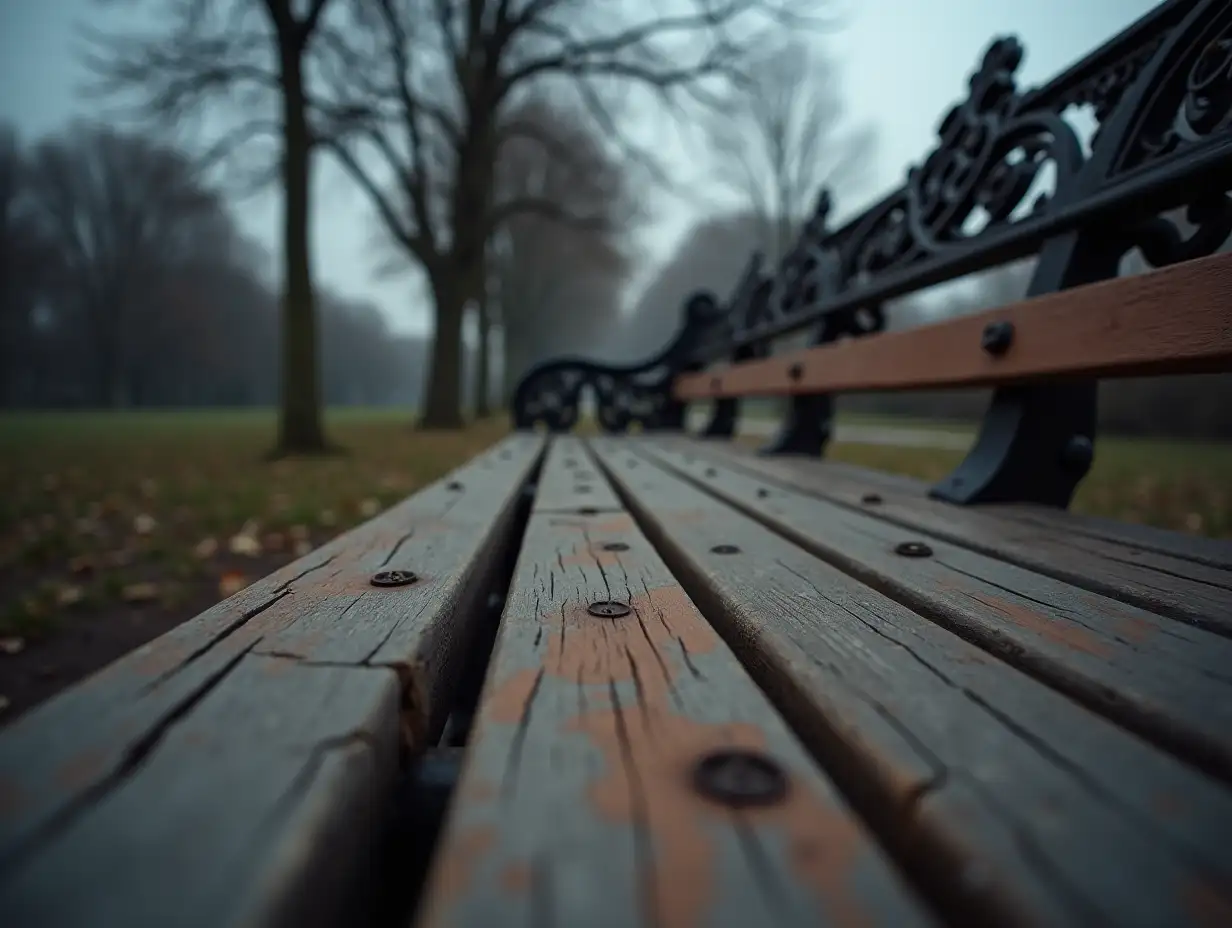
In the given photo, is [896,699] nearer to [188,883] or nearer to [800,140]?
[188,883]

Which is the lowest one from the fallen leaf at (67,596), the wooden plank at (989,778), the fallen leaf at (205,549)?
the fallen leaf at (67,596)

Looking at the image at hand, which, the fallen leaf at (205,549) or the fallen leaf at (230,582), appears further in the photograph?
the fallen leaf at (205,549)

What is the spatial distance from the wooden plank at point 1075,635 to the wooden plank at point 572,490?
444 millimetres

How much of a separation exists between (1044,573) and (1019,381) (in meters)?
0.63

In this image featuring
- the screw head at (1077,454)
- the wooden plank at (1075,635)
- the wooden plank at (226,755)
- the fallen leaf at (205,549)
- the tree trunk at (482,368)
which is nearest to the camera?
the wooden plank at (226,755)

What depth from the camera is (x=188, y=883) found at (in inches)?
11.9

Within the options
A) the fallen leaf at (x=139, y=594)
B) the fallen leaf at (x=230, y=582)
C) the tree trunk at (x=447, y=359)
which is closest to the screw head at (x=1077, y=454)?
the fallen leaf at (x=230, y=582)

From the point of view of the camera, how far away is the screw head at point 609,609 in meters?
0.68

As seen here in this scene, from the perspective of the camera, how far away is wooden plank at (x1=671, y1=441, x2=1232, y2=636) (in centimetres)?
75

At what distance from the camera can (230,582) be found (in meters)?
2.43

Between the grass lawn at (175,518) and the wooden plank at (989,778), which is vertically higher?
the wooden plank at (989,778)

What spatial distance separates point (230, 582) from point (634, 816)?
8.24 feet

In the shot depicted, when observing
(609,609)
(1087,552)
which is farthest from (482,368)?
(609,609)

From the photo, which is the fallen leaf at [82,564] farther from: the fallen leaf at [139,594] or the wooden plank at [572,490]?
the wooden plank at [572,490]
